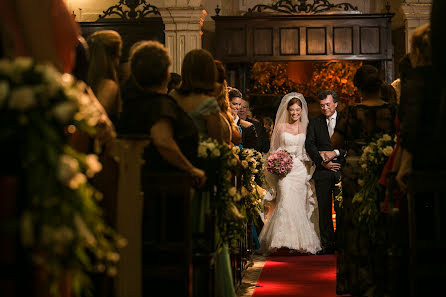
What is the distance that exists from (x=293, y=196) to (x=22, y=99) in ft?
26.0

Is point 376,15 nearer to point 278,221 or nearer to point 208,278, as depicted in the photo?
point 278,221

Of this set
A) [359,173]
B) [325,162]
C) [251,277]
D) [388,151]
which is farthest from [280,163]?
[388,151]

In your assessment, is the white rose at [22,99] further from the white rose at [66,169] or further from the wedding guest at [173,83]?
the wedding guest at [173,83]

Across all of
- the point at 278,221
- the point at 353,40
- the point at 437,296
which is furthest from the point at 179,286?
the point at 353,40

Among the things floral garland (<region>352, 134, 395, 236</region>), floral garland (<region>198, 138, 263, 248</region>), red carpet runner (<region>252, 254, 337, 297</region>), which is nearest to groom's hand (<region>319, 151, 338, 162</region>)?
red carpet runner (<region>252, 254, 337, 297</region>)

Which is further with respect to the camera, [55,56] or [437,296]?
[437,296]

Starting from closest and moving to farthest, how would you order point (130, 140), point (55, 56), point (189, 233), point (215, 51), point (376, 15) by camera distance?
point (55, 56), point (130, 140), point (189, 233), point (376, 15), point (215, 51)

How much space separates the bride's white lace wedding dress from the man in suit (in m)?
0.15

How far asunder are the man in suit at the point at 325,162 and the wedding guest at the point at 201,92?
16.2 feet

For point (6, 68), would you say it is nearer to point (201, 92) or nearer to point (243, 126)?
point (201, 92)

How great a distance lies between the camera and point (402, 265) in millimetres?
4742

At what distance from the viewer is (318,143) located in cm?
1011

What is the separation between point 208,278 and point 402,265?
1.25 m

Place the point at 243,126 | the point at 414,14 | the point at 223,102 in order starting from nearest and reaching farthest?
the point at 223,102 < the point at 243,126 < the point at 414,14
